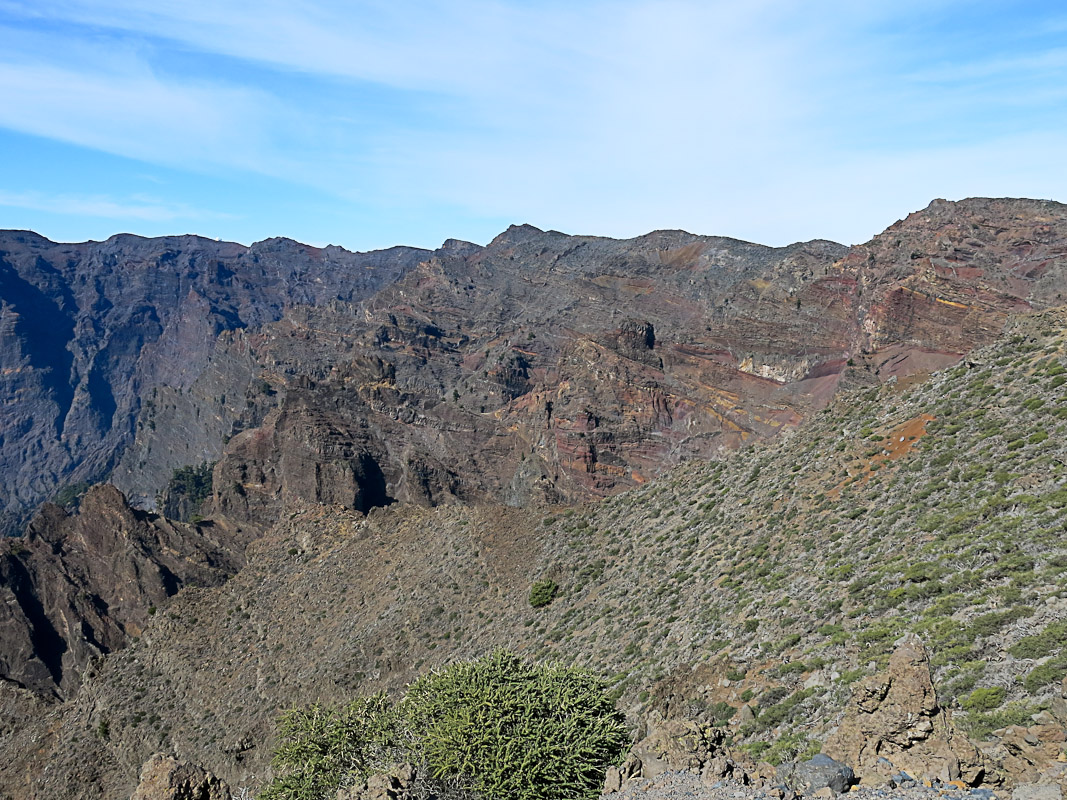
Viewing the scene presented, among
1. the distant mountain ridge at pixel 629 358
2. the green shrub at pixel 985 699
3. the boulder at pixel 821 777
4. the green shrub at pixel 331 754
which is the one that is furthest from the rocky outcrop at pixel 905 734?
the distant mountain ridge at pixel 629 358

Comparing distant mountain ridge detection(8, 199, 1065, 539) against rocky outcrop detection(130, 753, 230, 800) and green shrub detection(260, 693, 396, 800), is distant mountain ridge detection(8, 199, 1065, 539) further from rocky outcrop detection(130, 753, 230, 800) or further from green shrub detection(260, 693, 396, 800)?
rocky outcrop detection(130, 753, 230, 800)

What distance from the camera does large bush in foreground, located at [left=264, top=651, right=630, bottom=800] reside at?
68.3 feet

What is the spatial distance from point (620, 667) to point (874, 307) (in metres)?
55.3

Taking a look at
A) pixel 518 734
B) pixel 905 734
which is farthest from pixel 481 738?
pixel 905 734

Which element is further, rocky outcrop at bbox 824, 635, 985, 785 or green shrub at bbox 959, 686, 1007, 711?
green shrub at bbox 959, 686, 1007, 711

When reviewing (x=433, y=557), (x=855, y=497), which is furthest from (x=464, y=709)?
(x=433, y=557)

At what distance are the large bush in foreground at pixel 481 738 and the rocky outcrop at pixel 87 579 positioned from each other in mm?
51804

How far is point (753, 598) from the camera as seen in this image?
29.7m

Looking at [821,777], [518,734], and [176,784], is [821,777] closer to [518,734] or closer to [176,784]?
[518,734]

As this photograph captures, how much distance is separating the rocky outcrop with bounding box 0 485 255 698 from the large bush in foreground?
51804mm

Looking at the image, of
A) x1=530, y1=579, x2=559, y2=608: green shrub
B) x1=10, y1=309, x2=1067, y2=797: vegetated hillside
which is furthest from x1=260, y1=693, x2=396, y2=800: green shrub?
x1=530, y1=579, x2=559, y2=608: green shrub

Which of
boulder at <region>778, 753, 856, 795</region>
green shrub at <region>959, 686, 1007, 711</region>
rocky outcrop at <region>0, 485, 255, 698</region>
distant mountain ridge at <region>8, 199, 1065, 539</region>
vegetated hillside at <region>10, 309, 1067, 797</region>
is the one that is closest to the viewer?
boulder at <region>778, 753, 856, 795</region>

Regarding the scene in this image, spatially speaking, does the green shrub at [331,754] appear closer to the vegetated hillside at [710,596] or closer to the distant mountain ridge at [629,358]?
the vegetated hillside at [710,596]

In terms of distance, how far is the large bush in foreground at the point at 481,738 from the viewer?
20.8 metres
